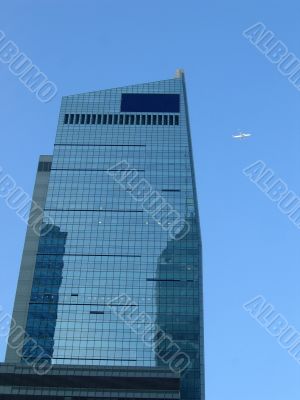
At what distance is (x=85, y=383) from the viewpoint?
317 feet

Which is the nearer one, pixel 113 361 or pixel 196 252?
pixel 113 361

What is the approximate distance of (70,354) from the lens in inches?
4547

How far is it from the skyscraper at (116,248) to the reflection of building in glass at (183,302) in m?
0.21

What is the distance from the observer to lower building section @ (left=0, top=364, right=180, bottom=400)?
95.5 metres

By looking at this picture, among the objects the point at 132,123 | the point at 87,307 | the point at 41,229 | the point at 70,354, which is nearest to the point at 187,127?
the point at 132,123

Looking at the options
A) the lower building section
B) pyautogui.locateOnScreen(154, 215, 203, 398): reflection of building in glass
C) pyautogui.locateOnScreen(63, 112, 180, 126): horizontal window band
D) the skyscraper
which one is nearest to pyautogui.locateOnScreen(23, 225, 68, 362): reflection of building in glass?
the skyscraper

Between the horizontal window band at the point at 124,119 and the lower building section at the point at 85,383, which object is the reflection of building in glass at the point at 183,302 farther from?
the horizontal window band at the point at 124,119

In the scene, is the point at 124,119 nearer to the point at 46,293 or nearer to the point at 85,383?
the point at 46,293

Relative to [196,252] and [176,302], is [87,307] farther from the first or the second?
[196,252]

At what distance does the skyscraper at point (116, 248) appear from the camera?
381 feet

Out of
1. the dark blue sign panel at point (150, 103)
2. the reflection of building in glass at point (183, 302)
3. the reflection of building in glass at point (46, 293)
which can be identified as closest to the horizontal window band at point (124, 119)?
the dark blue sign panel at point (150, 103)

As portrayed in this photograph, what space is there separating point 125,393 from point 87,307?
2790 centimetres

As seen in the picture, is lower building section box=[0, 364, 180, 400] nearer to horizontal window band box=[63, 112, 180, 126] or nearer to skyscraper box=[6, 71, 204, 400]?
skyscraper box=[6, 71, 204, 400]

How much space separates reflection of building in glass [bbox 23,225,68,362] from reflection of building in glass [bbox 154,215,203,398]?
20.9 meters
